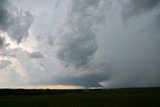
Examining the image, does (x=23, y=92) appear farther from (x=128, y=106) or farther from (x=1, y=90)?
(x=128, y=106)

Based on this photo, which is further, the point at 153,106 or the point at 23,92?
the point at 23,92

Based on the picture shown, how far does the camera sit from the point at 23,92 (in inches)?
7456

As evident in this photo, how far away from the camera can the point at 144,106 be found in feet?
166

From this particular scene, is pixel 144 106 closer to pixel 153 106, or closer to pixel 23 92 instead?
pixel 153 106

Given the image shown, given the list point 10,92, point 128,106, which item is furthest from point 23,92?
point 128,106

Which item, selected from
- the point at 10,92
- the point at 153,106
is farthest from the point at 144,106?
the point at 10,92

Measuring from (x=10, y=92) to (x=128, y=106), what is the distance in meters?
145

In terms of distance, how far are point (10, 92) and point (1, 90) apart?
7140 millimetres

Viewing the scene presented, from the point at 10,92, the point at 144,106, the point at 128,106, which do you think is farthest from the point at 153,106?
the point at 10,92

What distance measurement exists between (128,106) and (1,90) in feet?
491

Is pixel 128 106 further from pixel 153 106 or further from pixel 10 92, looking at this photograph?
pixel 10 92

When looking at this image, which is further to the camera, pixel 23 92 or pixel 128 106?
pixel 23 92

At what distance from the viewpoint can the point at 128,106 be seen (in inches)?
2026

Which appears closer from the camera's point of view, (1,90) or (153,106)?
(153,106)
